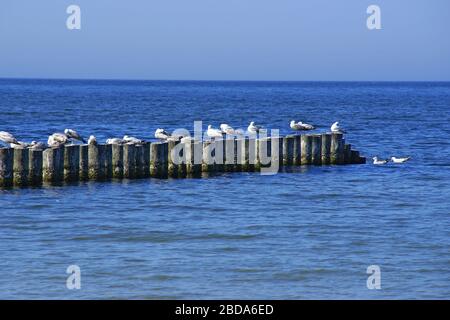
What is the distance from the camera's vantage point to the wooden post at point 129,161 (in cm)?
2461

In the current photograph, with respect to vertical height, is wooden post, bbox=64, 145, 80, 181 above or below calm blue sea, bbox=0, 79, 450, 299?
above

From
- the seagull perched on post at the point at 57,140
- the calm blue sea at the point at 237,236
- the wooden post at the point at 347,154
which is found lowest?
the calm blue sea at the point at 237,236

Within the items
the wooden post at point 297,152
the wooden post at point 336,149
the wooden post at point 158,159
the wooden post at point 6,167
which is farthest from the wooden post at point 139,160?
the wooden post at point 336,149

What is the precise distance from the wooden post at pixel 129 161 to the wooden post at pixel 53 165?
1.70m

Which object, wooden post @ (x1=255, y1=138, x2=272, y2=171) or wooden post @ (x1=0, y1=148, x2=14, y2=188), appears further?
wooden post @ (x1=255, y1=138, x2=272, y2=171)

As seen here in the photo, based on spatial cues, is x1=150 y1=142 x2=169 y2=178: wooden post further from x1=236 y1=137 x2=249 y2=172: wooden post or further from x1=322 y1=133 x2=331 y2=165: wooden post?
x1=322 y1=133 x2=331 y2=165: wooden post

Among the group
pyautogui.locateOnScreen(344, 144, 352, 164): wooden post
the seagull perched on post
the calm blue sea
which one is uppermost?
the seagull perched on post

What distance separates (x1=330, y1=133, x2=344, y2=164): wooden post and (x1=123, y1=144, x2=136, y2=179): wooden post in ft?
22.0

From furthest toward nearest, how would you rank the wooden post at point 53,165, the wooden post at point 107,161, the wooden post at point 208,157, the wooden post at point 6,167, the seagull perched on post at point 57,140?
the wooden post at point 208,157
the seagull perched on post at point 57,140
the wooden post at point 107,161
the wooden post at point 53,165
the wooden post at point 6,167

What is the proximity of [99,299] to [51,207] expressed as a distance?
24.1 ft

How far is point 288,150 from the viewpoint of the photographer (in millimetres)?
28062

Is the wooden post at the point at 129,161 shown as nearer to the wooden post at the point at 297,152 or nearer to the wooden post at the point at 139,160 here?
the wooden post at the point at 139,160

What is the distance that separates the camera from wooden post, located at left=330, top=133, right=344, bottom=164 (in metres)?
29.3

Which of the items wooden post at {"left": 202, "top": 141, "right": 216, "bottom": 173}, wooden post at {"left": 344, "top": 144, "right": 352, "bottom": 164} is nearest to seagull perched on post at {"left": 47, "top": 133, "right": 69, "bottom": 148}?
wooden post at {"left": 202, "top": 141, "right": 216, "bottom": 173}
